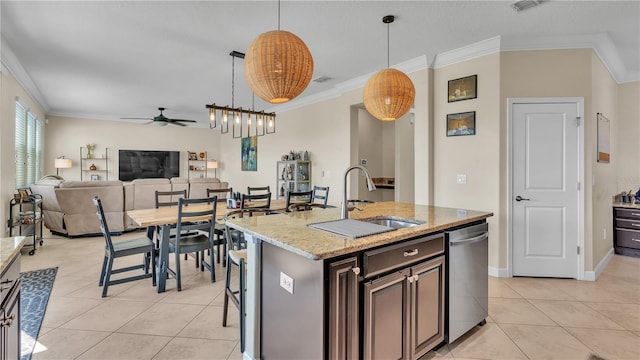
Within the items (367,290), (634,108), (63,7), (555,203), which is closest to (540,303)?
(555,203)

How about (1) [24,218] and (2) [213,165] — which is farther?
(2) [213,165]

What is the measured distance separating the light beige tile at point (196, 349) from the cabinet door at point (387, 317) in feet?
3.53

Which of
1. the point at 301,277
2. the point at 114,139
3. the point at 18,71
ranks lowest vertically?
the point at 301,277

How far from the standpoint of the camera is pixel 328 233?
67.2 inches

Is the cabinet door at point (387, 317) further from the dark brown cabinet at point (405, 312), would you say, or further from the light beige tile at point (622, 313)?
the light beige tile at point (622, 313)

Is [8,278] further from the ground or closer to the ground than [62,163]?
closer to the ground

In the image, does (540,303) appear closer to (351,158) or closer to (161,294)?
(351,158)

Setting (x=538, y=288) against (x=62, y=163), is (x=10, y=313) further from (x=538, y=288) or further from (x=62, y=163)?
(x=62, y=163)

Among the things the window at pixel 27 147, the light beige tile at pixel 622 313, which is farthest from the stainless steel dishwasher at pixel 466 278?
the window at pixel 27 147

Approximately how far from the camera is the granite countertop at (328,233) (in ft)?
4.67

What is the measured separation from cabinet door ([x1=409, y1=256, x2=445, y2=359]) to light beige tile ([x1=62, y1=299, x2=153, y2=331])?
7.30 ft

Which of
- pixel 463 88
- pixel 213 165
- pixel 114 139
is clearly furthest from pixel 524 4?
pixel 114 139

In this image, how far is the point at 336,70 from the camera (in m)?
4.59

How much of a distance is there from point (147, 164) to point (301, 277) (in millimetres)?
9011
